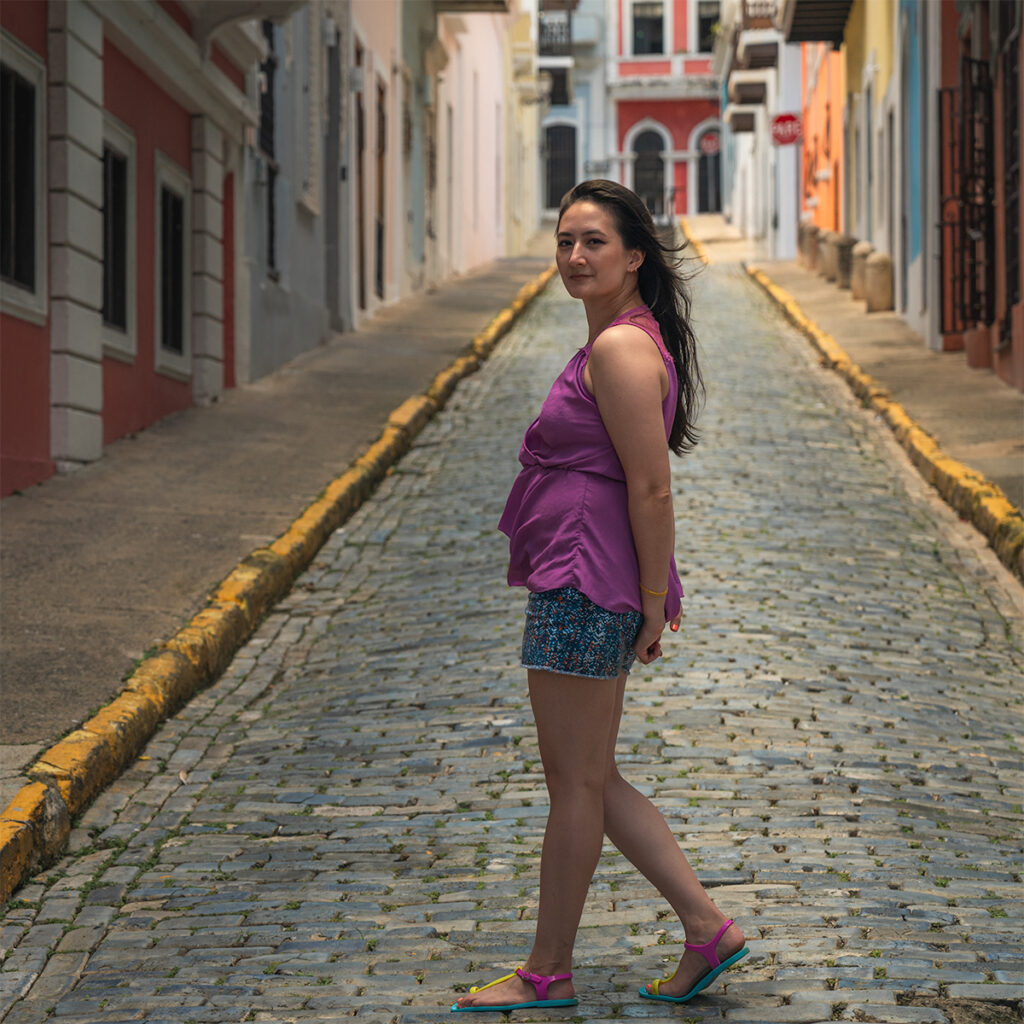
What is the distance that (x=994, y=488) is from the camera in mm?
10234

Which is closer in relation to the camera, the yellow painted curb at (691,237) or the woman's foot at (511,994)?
the woman's foot at (511,994)

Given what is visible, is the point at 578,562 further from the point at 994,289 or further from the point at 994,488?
the point at 994,289

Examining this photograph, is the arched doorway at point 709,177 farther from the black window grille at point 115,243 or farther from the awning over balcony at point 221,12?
the black window grille at point 115,243

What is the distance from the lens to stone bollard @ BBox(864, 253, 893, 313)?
21328 mm

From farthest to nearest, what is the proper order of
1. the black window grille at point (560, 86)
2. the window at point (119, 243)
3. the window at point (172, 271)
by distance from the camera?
the black window grille at point (560, 86) < the window at point (172, 271) < the window at point (119, 243)

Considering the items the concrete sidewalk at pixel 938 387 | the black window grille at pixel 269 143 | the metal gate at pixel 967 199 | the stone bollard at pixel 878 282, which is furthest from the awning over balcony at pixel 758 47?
the black window grille at pixel 269 143

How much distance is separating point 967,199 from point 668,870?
1319 centimetres

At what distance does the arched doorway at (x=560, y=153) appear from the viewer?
62.5 metres

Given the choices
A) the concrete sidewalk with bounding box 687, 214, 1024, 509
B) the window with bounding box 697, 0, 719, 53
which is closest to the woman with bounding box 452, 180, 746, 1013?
the concrete sidewalk with bounding box 687, 214, 1024, 509

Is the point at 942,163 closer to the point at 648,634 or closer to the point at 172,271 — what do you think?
the point at 172,271

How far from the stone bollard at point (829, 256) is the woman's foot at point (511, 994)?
896 inches

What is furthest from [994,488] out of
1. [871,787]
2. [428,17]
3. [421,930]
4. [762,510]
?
[428,17]

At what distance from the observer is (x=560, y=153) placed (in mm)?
62594

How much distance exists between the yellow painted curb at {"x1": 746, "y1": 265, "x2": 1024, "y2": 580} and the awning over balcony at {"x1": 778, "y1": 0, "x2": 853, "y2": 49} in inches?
363
